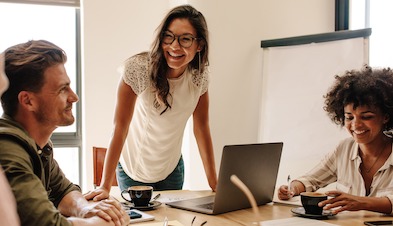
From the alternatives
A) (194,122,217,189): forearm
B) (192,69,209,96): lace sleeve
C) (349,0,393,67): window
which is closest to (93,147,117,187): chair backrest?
(194,122,217,189): forearm

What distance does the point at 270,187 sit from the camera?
1.70 meters

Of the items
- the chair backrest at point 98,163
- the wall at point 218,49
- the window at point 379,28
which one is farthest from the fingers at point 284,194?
the window at point 379,28

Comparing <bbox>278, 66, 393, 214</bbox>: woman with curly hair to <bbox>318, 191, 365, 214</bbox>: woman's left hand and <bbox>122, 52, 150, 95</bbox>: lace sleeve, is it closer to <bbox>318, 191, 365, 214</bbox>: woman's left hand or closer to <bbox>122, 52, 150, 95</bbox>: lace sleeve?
<bbox>318, 191, 365, 214</bbox>: woman's left hand

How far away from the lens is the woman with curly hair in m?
1.74

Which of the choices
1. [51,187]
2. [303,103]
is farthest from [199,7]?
[51,187]

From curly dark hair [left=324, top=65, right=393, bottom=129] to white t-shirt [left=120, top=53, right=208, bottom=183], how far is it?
1.93 ft

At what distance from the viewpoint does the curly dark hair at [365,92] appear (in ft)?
5.93

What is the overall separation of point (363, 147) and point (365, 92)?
0.71ft

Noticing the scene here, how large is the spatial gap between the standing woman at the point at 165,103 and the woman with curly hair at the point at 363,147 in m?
0.47

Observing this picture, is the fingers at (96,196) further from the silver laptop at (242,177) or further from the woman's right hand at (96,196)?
the silver laptop at (242,177)

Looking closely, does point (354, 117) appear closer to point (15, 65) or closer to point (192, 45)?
point (192, 45)

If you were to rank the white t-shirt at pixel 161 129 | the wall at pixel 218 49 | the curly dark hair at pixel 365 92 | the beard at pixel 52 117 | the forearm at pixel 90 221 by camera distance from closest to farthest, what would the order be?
1. the forearm at pixel 90 221
2. the beard at pixel 52 117
3. the curly dark hair at pixel 365 92
4. the white t-shirt at pixel 161 129
5. the wall at pixel 218 49

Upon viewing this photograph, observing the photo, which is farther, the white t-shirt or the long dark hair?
the white t-shirt

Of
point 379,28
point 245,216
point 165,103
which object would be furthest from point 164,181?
point 379,28
